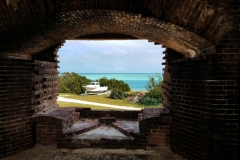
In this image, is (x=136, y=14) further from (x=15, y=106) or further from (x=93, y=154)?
(x=15, y=106)

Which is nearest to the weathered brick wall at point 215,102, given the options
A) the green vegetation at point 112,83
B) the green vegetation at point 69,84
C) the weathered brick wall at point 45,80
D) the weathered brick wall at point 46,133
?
the weathered brick wall at point 46,133

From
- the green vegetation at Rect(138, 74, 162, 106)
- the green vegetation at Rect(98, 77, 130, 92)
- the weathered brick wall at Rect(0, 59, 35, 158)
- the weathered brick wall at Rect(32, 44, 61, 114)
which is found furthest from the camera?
the green vegetation at Rect(98, 77, 130, 92)

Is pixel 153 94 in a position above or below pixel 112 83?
below

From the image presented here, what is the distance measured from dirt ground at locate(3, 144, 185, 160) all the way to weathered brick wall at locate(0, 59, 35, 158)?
25cm

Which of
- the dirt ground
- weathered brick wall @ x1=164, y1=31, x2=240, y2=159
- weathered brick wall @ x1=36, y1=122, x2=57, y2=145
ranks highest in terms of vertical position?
weathered brick wall @ x1=164, y1=31, x2=240, y2=159

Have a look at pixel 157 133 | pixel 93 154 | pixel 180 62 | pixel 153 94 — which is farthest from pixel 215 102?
pixel 153 94

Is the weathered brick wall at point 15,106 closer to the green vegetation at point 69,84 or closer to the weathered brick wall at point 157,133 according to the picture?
the weathered brick wall at point 157,133

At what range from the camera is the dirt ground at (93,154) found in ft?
15.2

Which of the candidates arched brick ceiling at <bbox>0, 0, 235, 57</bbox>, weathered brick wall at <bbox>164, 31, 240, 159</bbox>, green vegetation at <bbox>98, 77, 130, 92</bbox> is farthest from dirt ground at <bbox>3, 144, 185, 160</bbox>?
green vegetation at <bbox>98, 77, 130, 92</bbox>

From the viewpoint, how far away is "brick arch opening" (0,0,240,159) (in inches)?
140

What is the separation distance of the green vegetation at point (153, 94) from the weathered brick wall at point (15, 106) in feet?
32.9

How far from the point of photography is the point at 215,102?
3721mm

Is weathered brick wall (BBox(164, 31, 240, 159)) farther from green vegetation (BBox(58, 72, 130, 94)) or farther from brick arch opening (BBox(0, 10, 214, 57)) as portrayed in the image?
green vegetation (BBox(58, 72, 130, 94))

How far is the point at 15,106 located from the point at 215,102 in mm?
4120
